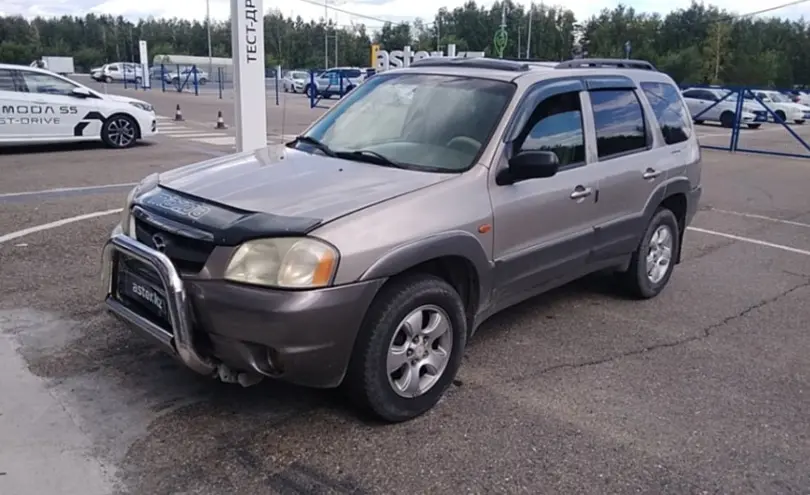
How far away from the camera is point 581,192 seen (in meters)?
4.74

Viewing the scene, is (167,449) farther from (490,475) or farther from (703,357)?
(703,357)

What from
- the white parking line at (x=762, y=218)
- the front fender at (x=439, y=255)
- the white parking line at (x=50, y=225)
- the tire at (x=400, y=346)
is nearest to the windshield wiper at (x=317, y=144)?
the front fender at (x=439, y=255)

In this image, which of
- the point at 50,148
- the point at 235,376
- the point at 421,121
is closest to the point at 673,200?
the point at 421,121

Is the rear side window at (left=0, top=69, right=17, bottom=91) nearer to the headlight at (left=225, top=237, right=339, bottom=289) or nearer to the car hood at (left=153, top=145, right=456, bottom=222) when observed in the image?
the car hood at (left=153, top=145, right=456, bottom=222)

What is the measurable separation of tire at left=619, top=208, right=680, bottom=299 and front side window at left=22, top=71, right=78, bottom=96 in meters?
11.6

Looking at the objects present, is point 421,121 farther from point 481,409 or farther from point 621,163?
point 481,409

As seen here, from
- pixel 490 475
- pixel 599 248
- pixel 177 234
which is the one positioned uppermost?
pixel 177 234

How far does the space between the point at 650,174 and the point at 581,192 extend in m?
1.05

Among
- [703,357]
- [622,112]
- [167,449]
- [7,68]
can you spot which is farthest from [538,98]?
[7,68]

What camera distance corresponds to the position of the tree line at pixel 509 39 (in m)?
61.3

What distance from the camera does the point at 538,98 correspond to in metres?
4.50

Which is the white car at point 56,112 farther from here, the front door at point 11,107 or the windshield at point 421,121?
the windshield at point 421,121

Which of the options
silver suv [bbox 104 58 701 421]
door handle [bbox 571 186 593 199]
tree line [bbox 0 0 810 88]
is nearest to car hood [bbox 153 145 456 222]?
silver suv [bbox 104 58 701 421]

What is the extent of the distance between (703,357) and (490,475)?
2191mm
